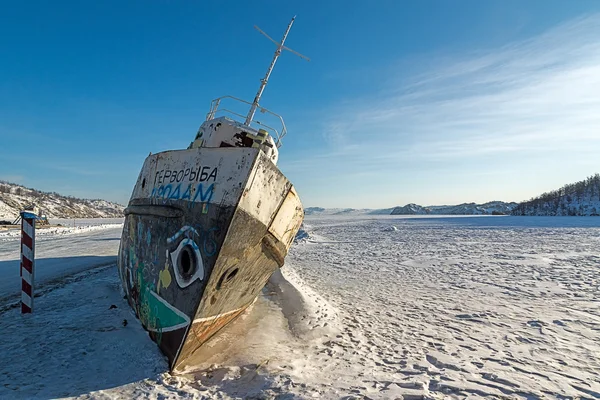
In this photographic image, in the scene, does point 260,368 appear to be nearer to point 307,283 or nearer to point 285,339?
point 285,339

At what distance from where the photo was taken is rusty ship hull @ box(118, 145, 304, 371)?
3.30 metres

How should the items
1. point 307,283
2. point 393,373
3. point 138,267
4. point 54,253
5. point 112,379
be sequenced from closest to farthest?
1. point 112,379
2. point 393,373
3. point 138,267
4. point 307,283
5. point 54,253

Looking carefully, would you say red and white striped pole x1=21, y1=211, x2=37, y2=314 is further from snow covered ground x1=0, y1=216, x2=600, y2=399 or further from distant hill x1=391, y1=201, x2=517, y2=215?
distant hill x1=391, y1=201, x2=517, y2=215

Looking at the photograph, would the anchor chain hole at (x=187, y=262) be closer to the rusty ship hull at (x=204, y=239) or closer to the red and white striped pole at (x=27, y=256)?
the rusty ship hull at (x=204, y=239)

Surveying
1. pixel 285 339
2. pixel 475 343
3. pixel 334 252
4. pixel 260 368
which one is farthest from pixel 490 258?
pixel 260 368

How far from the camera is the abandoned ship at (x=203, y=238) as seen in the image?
10.8 ft

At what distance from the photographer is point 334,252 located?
11750 mm

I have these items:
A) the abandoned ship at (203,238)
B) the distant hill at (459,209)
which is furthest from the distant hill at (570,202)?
the abandoned ship at (203,238)

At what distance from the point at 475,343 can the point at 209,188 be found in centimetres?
332

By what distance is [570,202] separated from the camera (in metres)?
55.0

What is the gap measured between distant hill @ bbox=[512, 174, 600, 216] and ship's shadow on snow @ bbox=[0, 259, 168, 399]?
2268 inches

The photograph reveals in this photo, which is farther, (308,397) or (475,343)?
(475,343)

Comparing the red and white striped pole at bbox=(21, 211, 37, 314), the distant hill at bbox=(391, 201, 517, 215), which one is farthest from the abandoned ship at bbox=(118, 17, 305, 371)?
the distant hill at bbox=(391, 201, 517, 215)

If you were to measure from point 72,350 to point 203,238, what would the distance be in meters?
1.71
